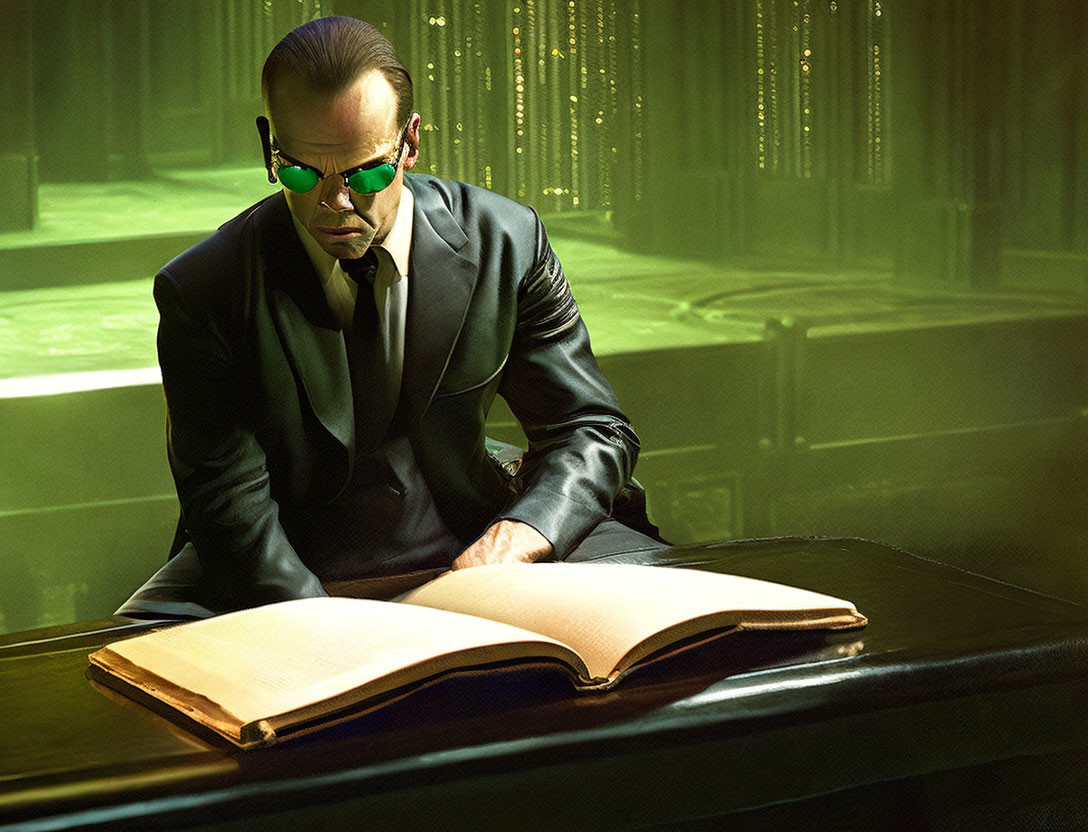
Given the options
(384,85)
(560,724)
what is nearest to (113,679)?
(560,724)

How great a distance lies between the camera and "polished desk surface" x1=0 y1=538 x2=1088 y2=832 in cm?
98

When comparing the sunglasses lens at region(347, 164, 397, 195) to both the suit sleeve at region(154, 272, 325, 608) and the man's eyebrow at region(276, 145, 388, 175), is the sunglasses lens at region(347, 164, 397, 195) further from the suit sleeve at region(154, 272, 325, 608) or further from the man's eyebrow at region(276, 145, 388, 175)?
the suit sleeve at region(154, 272, 325, 608)

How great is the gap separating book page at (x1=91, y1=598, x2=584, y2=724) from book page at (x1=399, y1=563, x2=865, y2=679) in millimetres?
57

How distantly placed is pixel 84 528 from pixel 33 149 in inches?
30.2

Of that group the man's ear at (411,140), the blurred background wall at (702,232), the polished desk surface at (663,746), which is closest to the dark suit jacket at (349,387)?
the man's ear at (411,140)

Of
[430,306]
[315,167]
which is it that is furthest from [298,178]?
[430,306]

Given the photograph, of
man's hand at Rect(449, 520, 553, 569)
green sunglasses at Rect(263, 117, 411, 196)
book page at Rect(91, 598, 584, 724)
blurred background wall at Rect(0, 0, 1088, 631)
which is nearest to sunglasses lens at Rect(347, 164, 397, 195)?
green sunglasses at Rect(263, 117, 411, 196)

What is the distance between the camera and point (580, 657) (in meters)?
1.13

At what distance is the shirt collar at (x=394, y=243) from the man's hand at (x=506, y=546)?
351mm

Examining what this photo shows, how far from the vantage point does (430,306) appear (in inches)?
71.4

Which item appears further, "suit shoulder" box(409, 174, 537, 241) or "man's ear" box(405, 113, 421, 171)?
"suit shoulder" box(409, 174, 537, 241)

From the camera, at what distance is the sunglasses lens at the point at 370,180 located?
5.31ft

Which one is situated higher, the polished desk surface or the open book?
the open book

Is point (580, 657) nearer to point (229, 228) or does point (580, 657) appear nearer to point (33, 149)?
point (229, 228)
